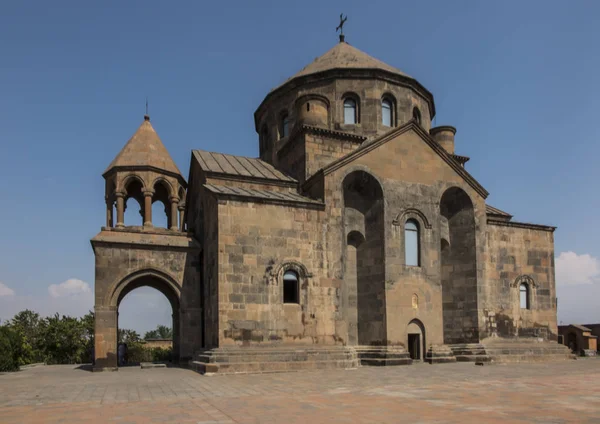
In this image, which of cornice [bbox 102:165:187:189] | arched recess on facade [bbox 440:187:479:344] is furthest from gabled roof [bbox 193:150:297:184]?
arched recess on facade [bbox 440:187:479:344]

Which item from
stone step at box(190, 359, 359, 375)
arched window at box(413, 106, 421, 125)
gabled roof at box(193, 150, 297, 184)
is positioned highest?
arched window at box(413, 106, 421, 125)

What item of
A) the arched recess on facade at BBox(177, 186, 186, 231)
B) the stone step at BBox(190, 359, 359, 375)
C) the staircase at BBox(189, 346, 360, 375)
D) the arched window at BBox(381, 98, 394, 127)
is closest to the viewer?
the stone step at BBox(190, 359, 359, 375)

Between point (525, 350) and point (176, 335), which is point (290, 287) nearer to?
point (176, 335)

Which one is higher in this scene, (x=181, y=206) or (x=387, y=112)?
(x=387, y=112)

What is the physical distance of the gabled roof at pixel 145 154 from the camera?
19766 millimetres

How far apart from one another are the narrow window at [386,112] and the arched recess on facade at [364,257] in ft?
Result: 15.6

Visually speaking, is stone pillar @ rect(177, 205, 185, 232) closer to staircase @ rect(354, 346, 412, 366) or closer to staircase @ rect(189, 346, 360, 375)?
staircase @ rect(189, 346, 360, 375)

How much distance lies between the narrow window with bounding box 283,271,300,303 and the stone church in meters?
0.04

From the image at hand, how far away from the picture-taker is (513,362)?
1833cm

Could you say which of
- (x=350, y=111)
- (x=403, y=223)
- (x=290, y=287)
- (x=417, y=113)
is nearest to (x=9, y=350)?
(x=290, y=287)

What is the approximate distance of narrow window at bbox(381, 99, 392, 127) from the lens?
21752mm

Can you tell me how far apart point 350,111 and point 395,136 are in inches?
153

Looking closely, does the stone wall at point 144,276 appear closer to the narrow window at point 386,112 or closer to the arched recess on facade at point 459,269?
the arched recess on facade at point 459,269

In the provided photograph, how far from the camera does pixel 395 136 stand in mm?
18359
